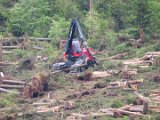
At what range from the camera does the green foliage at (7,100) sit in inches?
655

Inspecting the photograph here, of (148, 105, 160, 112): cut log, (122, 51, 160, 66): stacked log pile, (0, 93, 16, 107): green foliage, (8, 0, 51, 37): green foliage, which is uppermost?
(8, 0, 51, 37): green foliage

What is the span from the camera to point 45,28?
113 feet

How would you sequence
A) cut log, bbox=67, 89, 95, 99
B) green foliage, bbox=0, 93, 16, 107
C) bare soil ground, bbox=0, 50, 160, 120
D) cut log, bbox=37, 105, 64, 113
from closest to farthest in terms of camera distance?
bare soil ground, bbox=0, 50, 160, 120 < cut log, bbox=37, 105, 64, 113 < green foliage, bbox=0, 93, 16, 107 < cut log, bbox=67, 89, 95, 99

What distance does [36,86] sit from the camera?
18.4 metres

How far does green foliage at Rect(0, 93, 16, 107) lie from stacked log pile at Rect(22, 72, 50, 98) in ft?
1.70

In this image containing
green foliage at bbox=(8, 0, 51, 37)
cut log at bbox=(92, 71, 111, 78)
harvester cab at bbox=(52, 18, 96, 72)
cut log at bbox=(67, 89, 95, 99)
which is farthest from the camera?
green foliage at bbox=(8, 0, 51, 37)

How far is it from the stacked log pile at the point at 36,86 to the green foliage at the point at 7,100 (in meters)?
0.52

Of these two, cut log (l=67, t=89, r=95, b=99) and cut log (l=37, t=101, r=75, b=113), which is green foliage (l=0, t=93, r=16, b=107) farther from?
cut log (l=67, t=89, r=95, b=99)

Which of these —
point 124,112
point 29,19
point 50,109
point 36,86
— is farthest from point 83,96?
point 29,19

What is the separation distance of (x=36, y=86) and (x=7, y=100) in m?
1.61

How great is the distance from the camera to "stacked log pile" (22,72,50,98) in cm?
1817

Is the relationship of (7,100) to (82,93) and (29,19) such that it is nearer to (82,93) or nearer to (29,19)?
(82,93)

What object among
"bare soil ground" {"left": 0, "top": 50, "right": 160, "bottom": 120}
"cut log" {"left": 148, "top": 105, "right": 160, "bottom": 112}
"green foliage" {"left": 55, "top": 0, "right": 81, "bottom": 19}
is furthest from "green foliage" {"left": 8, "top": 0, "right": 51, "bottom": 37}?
"cut log" {"left": 148, "top": 105, "right": 160, "bottom": 112}

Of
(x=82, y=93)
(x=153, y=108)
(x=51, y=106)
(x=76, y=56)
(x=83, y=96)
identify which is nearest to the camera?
(x=153, y=108)
